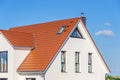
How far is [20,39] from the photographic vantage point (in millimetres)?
38469

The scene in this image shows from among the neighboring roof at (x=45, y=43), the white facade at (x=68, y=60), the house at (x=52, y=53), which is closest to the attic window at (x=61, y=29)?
the house at (x=52, y=53)

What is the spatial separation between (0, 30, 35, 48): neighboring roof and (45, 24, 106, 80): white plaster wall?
381cm

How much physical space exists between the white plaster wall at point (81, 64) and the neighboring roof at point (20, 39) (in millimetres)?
3811

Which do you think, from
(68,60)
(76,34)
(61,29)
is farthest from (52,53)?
(76,34)

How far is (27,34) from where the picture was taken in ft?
132

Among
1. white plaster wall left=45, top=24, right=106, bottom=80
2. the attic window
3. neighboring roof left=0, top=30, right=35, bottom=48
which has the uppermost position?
the attic window

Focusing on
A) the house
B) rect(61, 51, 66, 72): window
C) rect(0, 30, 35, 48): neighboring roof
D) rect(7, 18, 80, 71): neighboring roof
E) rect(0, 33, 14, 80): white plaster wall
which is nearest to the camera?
rect(7, 18, 80, 71): neighboring roof

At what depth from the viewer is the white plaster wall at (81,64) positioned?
35312 mm

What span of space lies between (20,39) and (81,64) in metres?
6.24

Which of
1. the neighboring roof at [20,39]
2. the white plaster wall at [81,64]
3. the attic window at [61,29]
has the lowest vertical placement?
the white plaster wall at [81,64]

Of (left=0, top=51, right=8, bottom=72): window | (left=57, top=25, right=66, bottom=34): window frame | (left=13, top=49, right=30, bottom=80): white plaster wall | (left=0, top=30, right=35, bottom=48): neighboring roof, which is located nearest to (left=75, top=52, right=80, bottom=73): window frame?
(left=57, top=25, right=66, bottom=34): window frame

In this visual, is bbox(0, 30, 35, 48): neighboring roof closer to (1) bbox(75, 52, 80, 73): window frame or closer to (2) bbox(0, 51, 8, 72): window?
(2) bbox(0, 51, 8, 72): window

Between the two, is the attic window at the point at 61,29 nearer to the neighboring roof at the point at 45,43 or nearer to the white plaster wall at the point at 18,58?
the neighboring roof at the point at 45,43

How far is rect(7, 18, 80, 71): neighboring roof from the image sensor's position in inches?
1382
